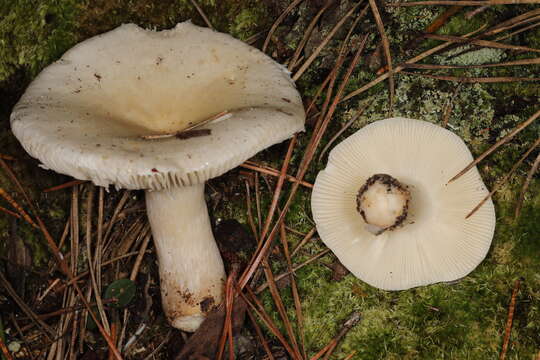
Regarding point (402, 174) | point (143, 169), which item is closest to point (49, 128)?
point (143, 169)

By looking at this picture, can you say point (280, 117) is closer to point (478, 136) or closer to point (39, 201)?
point (478, 136)

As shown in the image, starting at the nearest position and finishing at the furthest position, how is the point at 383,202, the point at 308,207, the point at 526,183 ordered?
the point at 383,202
the point at 526,183
the point at 308,207

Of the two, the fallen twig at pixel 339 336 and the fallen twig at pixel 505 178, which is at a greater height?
the fallen twig at pixel 505 178

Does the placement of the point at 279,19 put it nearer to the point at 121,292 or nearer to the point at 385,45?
the point at 385,45

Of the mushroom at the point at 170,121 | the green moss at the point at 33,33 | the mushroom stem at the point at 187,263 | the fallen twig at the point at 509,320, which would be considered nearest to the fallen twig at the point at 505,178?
the fallen twig at the point at 509,320

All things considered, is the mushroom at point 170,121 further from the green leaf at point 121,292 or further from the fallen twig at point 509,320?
the fallen twig at point 509,320

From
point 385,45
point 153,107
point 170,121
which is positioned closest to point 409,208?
point 385,45
